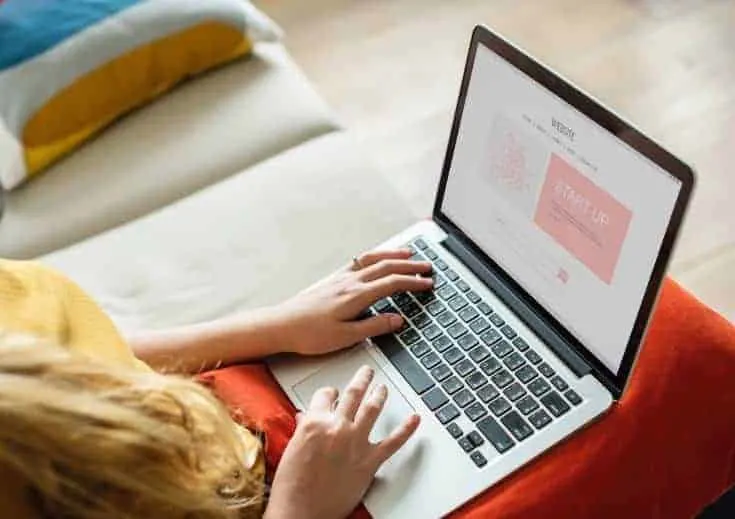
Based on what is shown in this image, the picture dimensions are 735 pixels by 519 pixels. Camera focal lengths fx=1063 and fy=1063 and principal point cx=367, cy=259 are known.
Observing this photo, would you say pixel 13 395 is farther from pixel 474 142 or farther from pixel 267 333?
pixel 474 142

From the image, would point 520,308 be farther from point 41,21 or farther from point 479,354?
point 41,21

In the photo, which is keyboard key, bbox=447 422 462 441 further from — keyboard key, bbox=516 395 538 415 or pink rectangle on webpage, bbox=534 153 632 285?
pink rectangle on webpage, bbox=534 153 632 285

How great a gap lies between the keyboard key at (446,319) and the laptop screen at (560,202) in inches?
3.0

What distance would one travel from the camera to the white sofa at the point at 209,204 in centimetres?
130

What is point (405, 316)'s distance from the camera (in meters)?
1.10

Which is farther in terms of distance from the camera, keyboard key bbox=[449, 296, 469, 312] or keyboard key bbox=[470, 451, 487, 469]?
keyboard key bbox=[449, 296, 469, 312]

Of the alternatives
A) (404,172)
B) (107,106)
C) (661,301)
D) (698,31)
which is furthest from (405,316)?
(698,31)

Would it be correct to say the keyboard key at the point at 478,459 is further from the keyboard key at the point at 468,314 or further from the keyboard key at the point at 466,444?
the keyboard key at the point at 468,314

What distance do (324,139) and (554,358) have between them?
1.87ft

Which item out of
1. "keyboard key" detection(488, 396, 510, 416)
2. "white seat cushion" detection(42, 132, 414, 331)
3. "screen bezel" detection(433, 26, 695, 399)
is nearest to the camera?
"screen bezel" detection(433, 26, 695, 399)

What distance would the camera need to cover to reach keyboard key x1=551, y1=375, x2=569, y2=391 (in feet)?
3.28

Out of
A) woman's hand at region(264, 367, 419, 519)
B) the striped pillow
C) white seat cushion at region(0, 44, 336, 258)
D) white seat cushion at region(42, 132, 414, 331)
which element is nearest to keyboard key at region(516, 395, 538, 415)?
woman's hand at region(264, 367, 419, 519)

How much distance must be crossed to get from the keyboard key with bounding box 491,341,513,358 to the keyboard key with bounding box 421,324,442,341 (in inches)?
2.4

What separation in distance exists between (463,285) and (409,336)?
0.08 m
